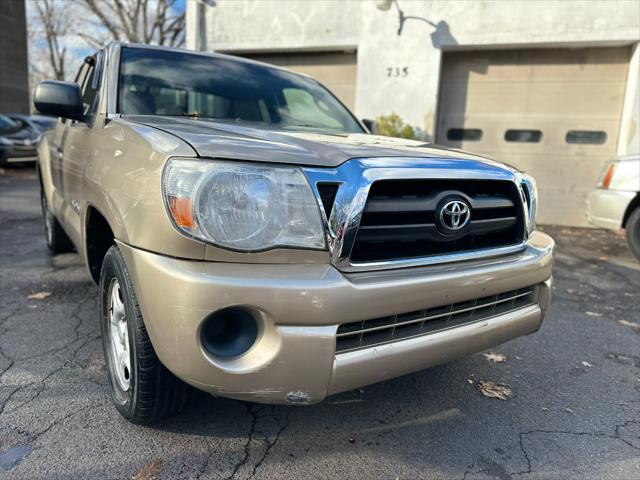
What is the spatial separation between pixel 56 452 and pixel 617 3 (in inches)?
361

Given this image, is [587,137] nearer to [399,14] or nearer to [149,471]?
[399,14]

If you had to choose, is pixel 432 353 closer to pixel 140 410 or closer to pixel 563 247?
pixel 140 410

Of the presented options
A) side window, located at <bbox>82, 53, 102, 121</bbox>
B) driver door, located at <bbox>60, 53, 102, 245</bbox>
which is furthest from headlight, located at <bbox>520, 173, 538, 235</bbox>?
side window, located at <bbox>82, 53, 102, 121</bbox>

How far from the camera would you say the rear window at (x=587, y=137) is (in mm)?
8250

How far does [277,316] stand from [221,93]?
2.03 metres

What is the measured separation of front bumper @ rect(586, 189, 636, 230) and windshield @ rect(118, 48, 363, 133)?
3902mm

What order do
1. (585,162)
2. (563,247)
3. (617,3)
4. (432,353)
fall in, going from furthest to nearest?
1. (585,162)
2. (617,3)
3. (563,247)
4. (432,353)

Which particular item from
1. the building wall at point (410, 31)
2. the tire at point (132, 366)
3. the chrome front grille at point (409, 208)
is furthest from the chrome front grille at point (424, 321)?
the building wall at point (410, 31)

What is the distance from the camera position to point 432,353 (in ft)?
6.27

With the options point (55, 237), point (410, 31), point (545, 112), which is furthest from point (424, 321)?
point (410, 31)

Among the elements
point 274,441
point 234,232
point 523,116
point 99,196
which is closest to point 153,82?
point 99,196

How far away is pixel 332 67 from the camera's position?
951cm

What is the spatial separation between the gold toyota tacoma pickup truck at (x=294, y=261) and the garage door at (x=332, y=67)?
7.54m

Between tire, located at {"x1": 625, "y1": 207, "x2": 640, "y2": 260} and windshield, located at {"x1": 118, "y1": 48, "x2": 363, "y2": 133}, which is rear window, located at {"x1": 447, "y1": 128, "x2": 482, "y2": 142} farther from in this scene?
windshield, located at {"x1": 118, "y1": 48, "x2": 363, "y2": 133}
